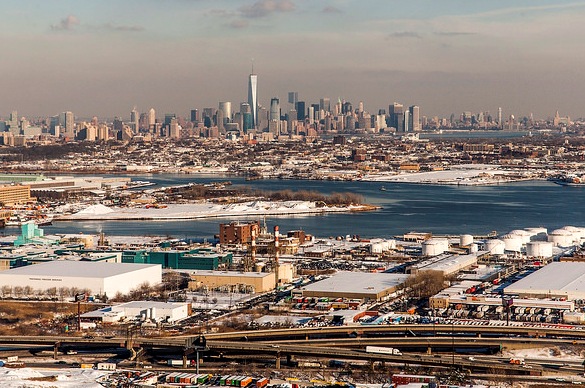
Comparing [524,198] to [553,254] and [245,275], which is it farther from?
[245,275]

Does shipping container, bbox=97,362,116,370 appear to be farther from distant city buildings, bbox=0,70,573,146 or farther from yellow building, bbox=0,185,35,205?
distant city buildings, bbox=0,70,573,146

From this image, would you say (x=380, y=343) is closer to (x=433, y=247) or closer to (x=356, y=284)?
(x=356, y=284)

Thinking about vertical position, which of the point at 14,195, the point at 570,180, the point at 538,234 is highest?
the point at 14,195

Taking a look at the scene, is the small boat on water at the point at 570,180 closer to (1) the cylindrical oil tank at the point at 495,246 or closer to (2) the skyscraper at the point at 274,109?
(1) the cylindrical oil tank at the point at 495,246

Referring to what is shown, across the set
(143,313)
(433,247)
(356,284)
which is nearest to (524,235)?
(433,247)

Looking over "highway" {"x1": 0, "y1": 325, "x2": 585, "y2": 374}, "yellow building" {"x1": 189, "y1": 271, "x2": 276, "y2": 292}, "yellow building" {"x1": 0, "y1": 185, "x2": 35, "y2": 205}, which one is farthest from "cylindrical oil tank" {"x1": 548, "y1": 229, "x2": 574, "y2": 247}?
"yellow building" {"x1": 0, "y1": 185, "x2": 35, "y2": 205}

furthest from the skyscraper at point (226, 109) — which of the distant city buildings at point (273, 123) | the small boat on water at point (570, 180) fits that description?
the small boat on water at point (570, 180)
